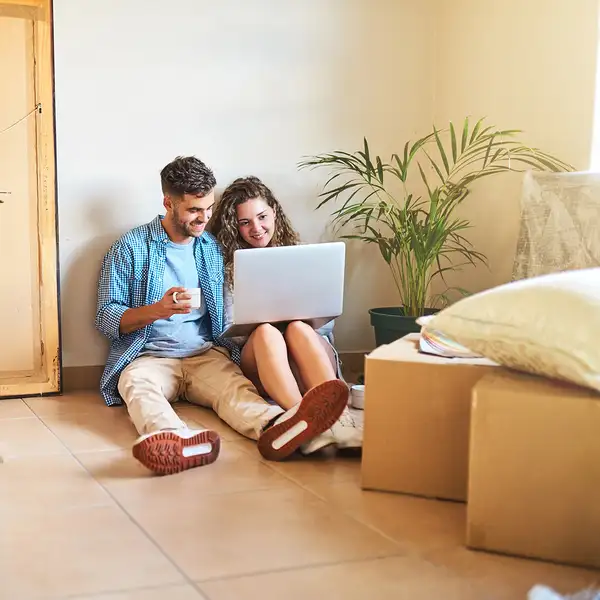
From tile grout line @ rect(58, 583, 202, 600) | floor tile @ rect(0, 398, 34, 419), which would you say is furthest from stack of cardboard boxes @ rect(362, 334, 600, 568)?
floor tile @ rect(0, 398, 34, 419)

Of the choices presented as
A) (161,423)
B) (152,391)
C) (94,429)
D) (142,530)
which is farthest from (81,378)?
(142,530)

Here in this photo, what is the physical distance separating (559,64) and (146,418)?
1.78 meters

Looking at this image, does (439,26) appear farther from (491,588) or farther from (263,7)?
(491,588)

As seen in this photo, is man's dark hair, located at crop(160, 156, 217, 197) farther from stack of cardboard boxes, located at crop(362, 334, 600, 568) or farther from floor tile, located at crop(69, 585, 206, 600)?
floor tile, located at crop(69, 585, 206, 600)

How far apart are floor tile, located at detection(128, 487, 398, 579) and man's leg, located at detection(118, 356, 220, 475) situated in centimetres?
20

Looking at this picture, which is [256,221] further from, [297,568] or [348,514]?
[297,568]

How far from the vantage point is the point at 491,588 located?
4.99 ft

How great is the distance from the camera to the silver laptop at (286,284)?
250 cm

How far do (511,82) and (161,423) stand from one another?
1779mm

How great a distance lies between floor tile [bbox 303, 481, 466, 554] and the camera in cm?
175

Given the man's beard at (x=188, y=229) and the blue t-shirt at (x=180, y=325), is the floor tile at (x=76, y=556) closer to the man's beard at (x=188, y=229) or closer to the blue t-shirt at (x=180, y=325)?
the blue t-shirt at (x=180, y=325)

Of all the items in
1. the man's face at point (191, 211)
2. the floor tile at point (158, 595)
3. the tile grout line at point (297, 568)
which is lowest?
the tile grout line at point (297, 568)

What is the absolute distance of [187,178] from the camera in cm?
282

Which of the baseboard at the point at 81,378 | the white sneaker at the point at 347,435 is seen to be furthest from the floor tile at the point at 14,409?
the white sneaker at the point at 347,435
